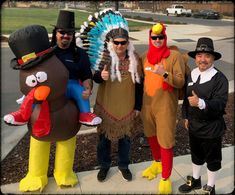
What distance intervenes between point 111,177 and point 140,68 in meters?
1.35

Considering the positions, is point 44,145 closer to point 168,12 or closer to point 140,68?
point 140,68

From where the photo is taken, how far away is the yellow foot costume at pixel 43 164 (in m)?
3.35

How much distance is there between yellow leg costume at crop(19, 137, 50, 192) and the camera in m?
3.34

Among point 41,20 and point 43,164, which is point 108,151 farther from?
point 41,20

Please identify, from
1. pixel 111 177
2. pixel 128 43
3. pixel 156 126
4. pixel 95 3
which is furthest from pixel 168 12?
pixel 111 177

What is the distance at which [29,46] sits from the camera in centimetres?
289

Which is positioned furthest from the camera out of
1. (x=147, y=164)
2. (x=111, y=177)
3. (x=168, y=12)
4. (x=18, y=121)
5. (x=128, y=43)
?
(x=168, y=12)

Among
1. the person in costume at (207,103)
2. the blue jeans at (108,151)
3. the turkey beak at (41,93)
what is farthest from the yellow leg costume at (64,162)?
the person in costume at (207,103)

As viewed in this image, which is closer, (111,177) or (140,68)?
(140,68)

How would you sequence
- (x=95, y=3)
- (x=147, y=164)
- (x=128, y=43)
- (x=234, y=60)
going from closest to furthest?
(x=128, y=43) < (x=147, y=164) < (x=95, y=3) < (x=234, y=60)

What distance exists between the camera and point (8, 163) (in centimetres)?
404

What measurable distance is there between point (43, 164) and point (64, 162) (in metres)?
0.23

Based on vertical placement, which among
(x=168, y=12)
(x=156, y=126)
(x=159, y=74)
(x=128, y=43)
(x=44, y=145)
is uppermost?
(x=168, y=12)

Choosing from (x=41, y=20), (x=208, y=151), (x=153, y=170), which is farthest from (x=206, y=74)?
(x=41, y=20)
